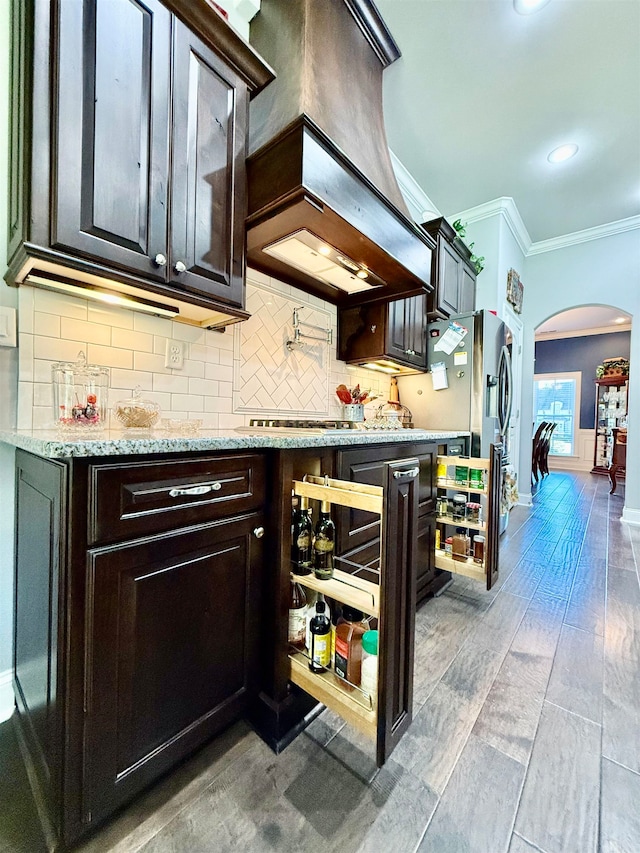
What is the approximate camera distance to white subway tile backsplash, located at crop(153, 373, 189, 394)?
4.66 feet

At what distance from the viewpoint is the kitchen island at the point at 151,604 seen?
0.74 meters

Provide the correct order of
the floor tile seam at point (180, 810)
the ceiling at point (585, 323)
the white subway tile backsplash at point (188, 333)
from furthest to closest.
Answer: the ceiling at point (585, 323) < the white subway tile backsplash at point (188, 333) < the floor tile seam at point (180, 810)

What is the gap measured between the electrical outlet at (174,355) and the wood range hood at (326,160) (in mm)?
557

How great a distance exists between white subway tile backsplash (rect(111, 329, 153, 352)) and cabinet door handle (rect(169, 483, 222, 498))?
74cm

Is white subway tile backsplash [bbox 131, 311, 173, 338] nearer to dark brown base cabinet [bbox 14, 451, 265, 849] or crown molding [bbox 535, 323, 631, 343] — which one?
dark brown base cabinet [bbox 14, 451, 265, 849]

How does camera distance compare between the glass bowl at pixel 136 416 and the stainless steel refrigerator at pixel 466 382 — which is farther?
the stainless steel refrigerator at pixel 466 382

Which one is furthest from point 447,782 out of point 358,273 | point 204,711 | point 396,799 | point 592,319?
point 592,319

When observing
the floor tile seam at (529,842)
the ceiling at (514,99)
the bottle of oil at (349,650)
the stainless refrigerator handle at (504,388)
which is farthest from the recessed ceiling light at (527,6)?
the floor tile seam at (529,842)

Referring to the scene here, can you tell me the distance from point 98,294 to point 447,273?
2.45 meters

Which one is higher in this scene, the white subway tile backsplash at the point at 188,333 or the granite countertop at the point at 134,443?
the white subway tile backsplash at the point at 188,333

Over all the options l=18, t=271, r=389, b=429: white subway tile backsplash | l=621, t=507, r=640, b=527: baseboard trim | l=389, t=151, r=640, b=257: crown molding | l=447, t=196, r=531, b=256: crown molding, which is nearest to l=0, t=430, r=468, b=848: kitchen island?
l=18, t=271, r=389, b=429: white subway tile backsplash

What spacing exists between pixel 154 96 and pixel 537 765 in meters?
2.24

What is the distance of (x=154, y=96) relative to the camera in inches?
41.8

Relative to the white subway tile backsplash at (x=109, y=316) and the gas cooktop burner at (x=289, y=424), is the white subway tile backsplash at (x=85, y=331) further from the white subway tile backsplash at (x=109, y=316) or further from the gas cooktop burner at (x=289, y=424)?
the gas cooktop burner at (x=289, y=424)
